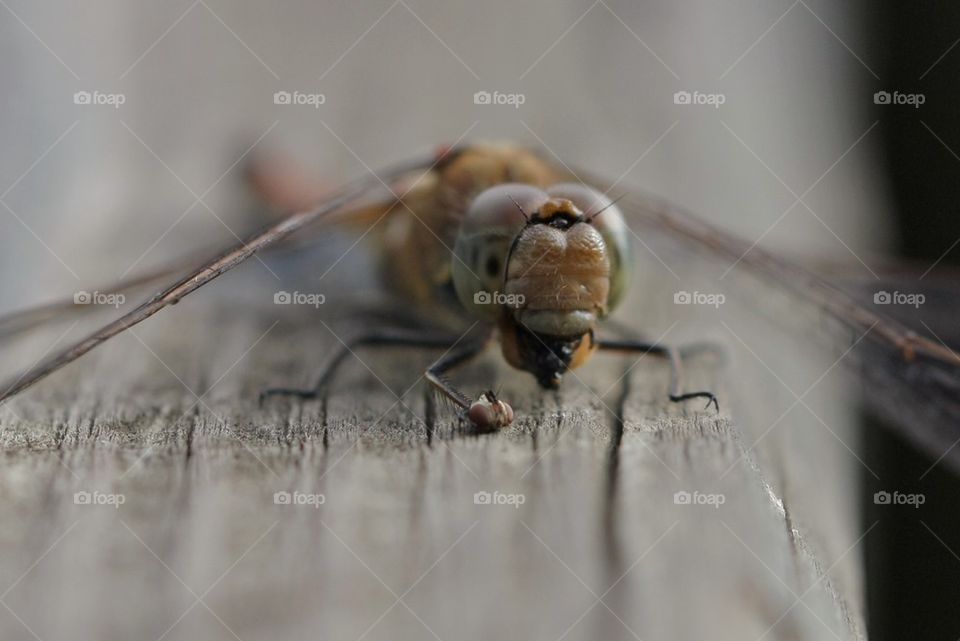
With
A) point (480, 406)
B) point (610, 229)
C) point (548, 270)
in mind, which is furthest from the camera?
point (610, 229)

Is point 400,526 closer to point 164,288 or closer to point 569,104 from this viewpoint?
point 164,288

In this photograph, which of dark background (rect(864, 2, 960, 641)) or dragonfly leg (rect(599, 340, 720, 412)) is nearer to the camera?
dragonfly leg (rect(599, 340, 720, 412))

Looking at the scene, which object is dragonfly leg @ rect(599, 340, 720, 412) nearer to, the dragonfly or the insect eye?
the dragonfly

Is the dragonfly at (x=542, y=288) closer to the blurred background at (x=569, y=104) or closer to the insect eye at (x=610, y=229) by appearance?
the insect eye at (x=610, y=229)

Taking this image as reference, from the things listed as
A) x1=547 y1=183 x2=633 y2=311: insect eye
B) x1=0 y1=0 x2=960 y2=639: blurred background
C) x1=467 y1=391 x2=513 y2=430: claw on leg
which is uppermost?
x1=0 y1=0 x2=960 y2=639: blurred background

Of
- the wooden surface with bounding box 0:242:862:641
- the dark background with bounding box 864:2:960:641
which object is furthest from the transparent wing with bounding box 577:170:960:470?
the wooden surface with bounding box 0:242:862:641

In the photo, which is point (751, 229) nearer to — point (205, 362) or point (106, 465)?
point (205, 362)

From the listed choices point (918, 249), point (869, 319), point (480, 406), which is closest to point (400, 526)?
point (480, 406)

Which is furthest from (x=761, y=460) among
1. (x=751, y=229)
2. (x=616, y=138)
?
(x=616, y=138)
